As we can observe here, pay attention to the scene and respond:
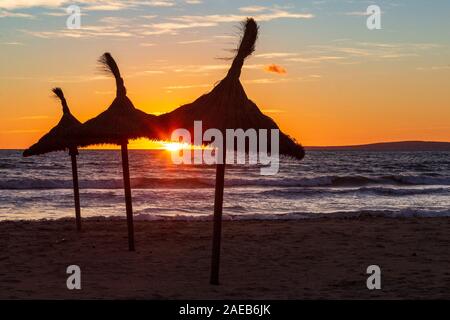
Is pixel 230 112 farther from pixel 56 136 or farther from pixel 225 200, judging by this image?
pixel 225 200

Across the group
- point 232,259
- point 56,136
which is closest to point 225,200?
point 56,136

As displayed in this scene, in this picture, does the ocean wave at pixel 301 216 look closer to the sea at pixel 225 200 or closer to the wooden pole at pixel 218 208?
the sea at pixel 225 200

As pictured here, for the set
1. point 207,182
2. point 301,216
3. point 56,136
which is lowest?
point 301,216

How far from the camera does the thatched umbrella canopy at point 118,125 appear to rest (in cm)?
1123

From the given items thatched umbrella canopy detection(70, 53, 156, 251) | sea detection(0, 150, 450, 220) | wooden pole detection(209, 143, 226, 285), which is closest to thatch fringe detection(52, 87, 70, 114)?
thatched umbrella canopy detection(70, 53, 156, 251)

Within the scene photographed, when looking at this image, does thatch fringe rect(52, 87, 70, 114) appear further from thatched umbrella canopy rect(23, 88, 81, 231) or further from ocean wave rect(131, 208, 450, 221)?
ocean wave rect(131, 208, 450, 221)

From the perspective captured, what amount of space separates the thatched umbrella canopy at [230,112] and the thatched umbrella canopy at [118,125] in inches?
64.3

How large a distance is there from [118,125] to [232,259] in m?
3.28

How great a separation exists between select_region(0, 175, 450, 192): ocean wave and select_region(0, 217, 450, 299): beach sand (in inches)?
794

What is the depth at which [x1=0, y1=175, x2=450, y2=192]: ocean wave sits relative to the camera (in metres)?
37.3

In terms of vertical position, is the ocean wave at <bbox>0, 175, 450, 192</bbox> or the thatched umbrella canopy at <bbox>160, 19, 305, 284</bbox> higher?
the thatched umbrella canopy at <bbox>160, 19, 305, 284</bbox>

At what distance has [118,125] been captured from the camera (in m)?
11.3
